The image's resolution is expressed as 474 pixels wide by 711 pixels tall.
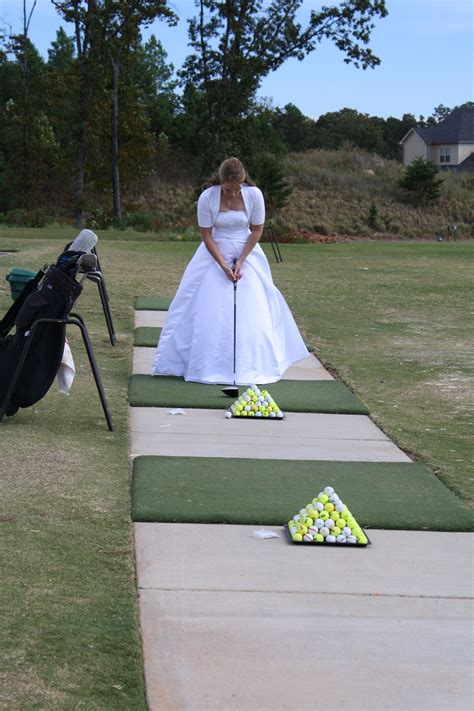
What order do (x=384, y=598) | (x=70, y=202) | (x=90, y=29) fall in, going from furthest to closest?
1. (x=70, y=202)
2. (x=90, y=29)
3. (x=384, y=598)

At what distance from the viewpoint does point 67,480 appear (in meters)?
6.29

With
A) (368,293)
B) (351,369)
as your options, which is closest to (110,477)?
(351,369)

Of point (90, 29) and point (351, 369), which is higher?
point (90, 29)

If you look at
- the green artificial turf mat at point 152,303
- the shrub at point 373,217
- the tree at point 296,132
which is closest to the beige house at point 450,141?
the tree at point 296,132

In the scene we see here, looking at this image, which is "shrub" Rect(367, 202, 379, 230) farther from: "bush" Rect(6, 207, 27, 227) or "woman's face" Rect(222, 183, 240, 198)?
"woman's face" Rect(222, 183, 240, 198)

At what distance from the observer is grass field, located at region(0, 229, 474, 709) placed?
3896 mm

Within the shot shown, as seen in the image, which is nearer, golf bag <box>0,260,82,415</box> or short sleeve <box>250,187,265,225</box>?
golf bag <box>0,260,82,415</box>

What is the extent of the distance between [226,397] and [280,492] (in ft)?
10.2

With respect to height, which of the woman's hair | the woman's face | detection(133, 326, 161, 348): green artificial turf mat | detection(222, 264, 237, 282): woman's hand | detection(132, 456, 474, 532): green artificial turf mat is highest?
the woman's hair

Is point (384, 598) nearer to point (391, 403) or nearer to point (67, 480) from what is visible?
point (67, 480)

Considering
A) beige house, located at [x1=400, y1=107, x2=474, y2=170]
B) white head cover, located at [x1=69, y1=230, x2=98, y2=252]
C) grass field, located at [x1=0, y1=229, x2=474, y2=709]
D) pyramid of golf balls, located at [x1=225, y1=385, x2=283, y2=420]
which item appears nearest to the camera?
grass field, located at [x1=0, y1=229, x2=474, y2=709]

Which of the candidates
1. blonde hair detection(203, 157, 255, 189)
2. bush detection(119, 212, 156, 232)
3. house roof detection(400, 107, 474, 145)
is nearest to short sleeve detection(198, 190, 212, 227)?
blonde hair detection(203, 157, 255, 189)

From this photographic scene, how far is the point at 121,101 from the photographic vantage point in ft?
173

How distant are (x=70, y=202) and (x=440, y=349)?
4678cm
